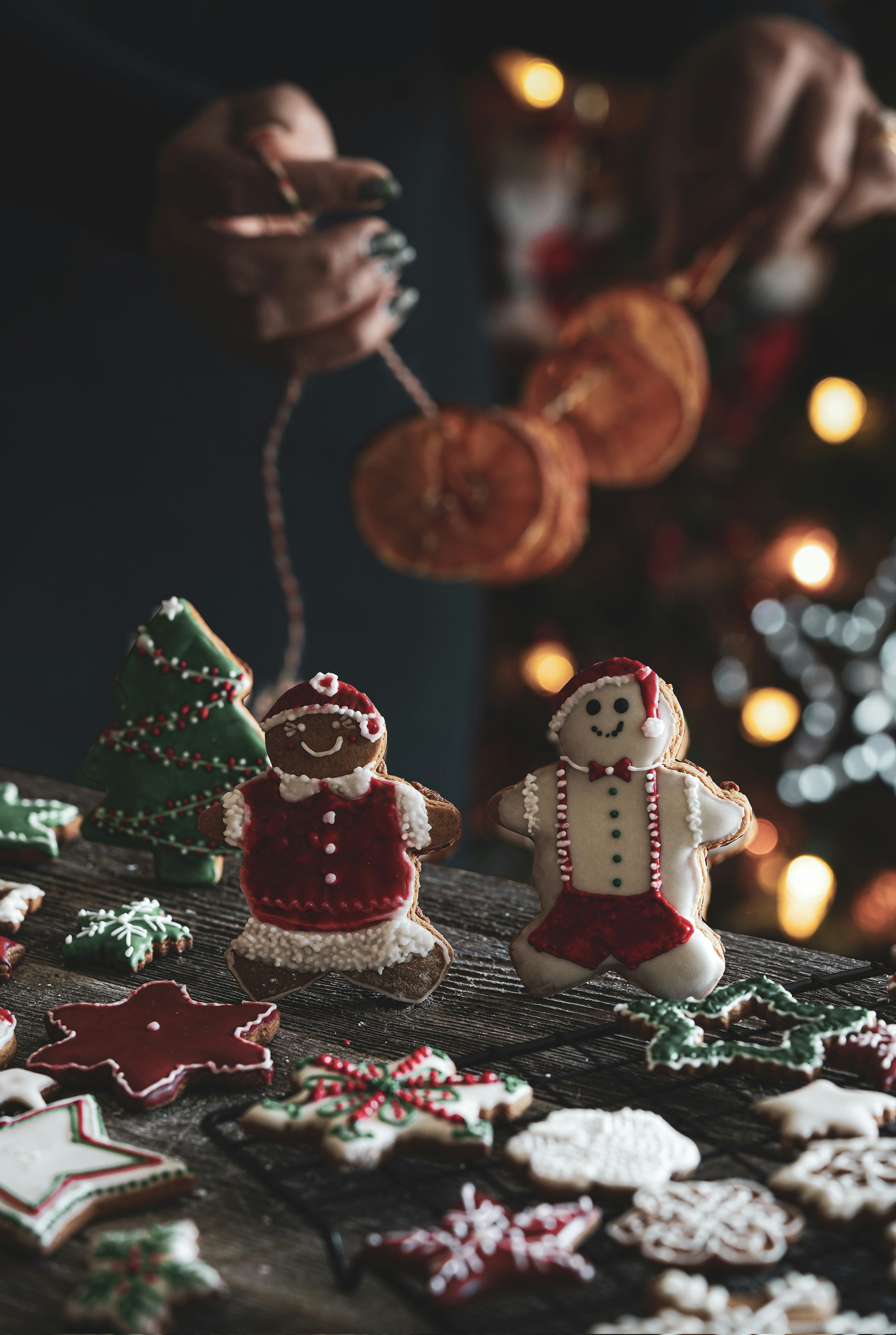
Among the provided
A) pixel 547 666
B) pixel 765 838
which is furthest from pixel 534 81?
pixel 765 838

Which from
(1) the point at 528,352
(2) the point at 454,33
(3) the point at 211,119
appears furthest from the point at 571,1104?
(1) the point at 528,352

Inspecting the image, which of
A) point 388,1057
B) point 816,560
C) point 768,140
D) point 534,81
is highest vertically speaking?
point 534,81

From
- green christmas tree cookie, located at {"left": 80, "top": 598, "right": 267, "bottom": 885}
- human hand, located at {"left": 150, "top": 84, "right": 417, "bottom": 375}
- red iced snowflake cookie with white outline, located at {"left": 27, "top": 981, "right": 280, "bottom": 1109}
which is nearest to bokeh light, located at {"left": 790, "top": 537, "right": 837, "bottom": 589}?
human hand, located at {"left": 150, "top": 84, "right": 417, "bottom": 375}

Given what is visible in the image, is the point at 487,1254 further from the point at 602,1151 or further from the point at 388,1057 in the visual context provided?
the point at 388,1057

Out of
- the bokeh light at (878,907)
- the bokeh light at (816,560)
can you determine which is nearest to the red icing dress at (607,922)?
the bokeh light at (816,560)

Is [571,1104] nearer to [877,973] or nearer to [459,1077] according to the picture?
[459,1077]
